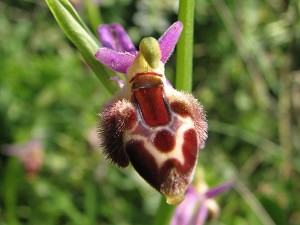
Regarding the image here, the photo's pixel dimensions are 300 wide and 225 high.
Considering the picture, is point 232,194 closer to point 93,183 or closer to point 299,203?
point 299,203

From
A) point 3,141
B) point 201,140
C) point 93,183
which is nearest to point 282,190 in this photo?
point 93,183

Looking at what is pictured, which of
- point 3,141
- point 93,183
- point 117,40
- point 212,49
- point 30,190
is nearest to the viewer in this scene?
point 117,40

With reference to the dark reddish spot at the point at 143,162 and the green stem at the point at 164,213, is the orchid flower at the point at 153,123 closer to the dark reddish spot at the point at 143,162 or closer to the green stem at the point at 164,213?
the dark reddish spot at the point at 143,162

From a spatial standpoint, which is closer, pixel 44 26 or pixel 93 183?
pixel 93 183

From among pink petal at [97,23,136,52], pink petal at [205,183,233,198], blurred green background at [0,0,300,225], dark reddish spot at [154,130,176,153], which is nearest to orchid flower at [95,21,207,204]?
dark reddish spot at [154,130,176,153]

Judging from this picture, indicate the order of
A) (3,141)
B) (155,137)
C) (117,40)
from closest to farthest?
(155,137) < (117,40) < (3,141)

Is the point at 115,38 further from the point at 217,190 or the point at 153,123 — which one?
the point at 217,190

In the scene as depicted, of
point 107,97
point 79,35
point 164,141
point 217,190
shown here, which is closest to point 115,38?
point 79,35

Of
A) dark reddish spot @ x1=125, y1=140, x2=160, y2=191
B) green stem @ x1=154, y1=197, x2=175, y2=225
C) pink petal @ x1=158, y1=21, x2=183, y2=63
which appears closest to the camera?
dark reddish spot @ x1=125, y1=140, x2=160, y2=191

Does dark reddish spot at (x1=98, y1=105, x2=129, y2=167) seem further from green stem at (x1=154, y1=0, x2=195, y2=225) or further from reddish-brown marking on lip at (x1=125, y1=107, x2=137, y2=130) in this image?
green stem at (x1=154, y1=0, x2=195, y2=225)
